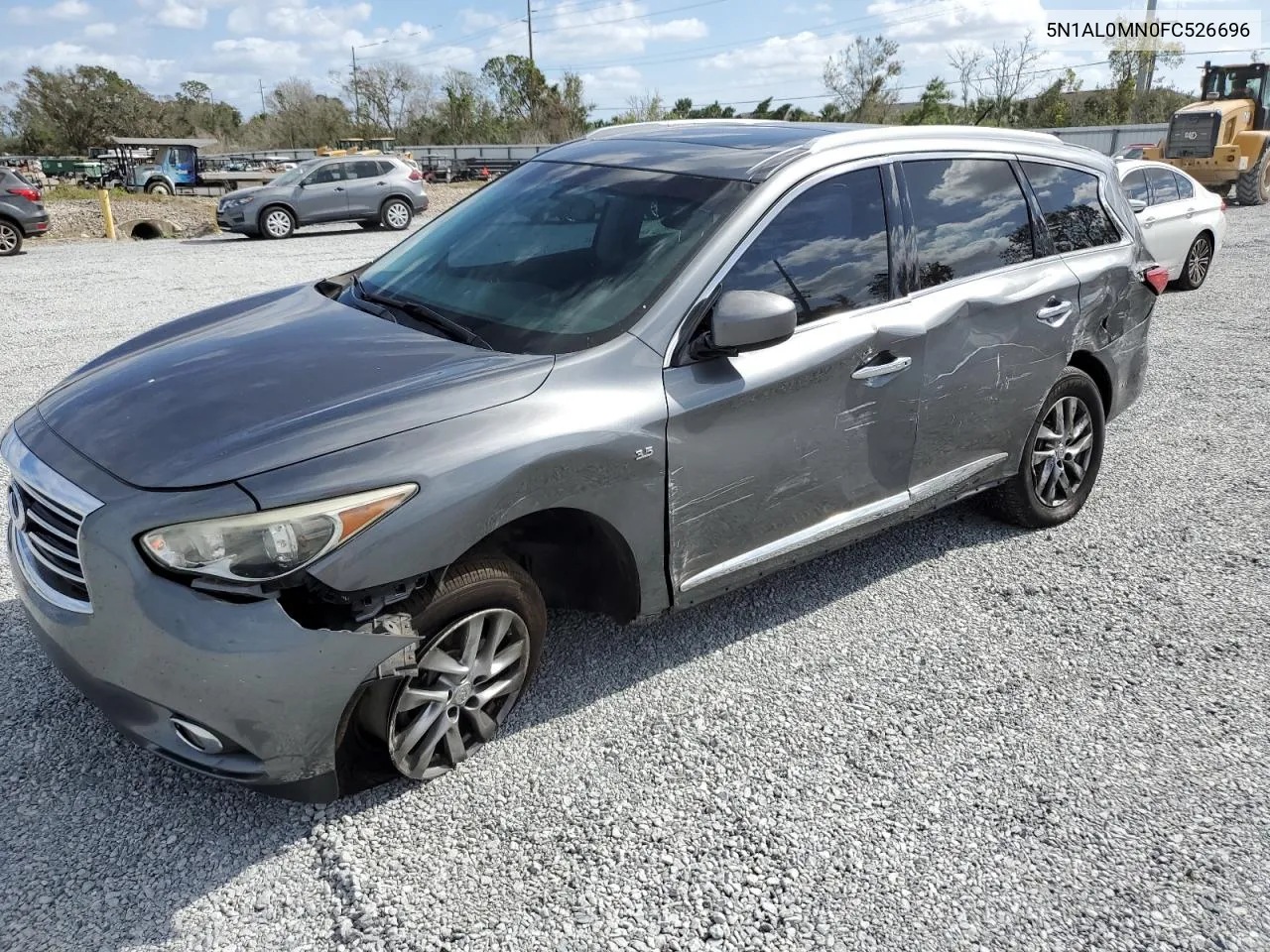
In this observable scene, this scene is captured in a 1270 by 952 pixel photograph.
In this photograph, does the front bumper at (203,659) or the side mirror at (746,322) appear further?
the side mirror at (746,322)

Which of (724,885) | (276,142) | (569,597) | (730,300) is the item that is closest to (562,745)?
(569,597)

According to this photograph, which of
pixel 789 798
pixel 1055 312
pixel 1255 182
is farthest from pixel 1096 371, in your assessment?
pixel 1255 182

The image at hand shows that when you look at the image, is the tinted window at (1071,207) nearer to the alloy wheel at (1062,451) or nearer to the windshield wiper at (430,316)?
the alloy wheel at (1062,451)

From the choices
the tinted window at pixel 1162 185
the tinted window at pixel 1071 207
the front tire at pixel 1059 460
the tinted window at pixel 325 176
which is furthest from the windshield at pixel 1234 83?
the front tire at pixel 1059 460

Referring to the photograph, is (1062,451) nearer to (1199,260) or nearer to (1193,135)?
(1199,260)

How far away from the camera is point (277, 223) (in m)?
20.0

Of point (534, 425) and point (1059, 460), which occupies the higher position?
point (534, 425)

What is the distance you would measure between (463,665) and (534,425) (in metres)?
0.75

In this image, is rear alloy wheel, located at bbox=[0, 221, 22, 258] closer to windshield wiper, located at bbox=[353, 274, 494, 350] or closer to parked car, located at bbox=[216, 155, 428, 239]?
parked car, located at bbox=[216, 155, 428, 239]

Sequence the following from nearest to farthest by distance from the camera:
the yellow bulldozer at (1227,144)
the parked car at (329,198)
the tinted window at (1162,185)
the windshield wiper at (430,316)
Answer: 1. the windshield wiper at (430,316)
2. the tinted window at (1162,185)
3. the parked car at (329,198)
4. the yellow bulldozer at (1227,144)

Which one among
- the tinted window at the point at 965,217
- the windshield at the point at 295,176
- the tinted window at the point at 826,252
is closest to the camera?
the tinted window at the point at 826,252

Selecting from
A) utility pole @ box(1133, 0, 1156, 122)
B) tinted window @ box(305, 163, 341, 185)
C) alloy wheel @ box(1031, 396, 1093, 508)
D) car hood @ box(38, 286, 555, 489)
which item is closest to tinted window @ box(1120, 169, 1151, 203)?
alloy wheel @ box(1031, 396, 1093, 508)

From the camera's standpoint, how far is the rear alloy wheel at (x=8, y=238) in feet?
54.8

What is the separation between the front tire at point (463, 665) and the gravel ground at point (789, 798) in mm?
134
